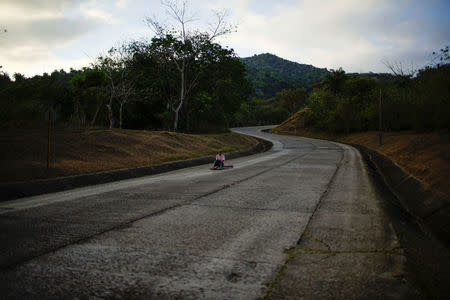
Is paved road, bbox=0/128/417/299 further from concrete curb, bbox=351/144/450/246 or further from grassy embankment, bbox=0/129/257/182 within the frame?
grassy embankment, bbox=0/129/257/182

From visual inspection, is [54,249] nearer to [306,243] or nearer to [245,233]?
[245,233]

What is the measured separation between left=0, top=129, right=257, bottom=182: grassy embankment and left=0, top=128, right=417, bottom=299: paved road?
9.84 ft

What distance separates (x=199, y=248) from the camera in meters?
4.22

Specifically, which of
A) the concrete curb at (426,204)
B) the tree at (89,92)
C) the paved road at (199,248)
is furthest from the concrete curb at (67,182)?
the tree at (89,92)

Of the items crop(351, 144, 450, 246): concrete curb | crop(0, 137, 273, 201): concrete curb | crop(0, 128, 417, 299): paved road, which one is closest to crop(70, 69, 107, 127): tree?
crop(0, 137, 273, 201): concrete curb

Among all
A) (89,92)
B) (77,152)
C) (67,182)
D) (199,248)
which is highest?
(89,92)

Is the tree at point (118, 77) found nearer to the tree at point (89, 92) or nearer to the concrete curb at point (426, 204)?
the tree at point (89, 92)

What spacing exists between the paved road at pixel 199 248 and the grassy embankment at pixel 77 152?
3.00 metres

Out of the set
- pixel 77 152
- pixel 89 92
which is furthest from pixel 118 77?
pixel 77 152

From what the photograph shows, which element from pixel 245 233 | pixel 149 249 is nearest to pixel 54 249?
pixel 149 249

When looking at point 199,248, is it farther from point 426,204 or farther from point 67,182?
point 67,182

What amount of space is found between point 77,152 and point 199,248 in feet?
36.9

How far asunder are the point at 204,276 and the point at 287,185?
22.5 ft

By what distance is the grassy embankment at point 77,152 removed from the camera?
10.2 metres
